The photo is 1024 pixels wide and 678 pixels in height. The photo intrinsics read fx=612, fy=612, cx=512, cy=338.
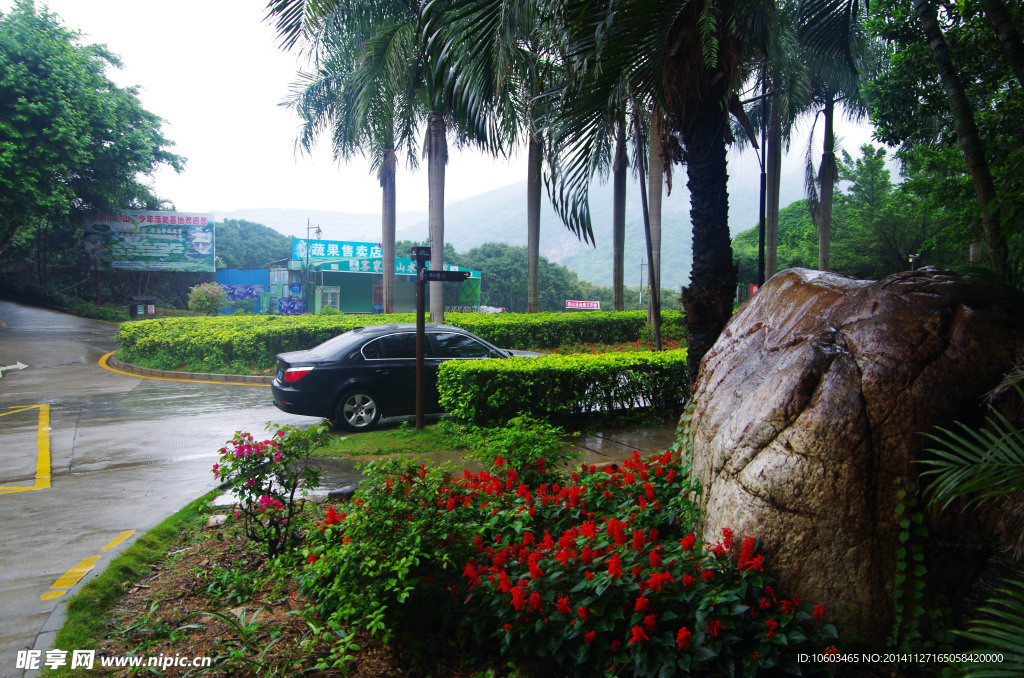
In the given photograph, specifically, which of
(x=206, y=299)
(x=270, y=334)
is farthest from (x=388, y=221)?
(x=206, y=299)

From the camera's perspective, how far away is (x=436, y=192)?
16734 mm

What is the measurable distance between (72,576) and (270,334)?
11.7m

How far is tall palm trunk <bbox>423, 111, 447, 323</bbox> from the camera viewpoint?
16.4 m

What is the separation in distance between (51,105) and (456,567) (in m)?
30.7

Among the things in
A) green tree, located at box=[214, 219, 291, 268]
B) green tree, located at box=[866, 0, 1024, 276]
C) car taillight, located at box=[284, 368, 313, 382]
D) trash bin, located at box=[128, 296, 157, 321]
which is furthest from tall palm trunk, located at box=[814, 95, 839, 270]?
green tree, located at box=[214, 219, 291, 268]

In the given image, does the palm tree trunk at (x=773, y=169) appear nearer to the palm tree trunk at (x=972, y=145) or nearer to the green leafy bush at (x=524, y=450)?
the palm tree trunk at (x=972, y=145)

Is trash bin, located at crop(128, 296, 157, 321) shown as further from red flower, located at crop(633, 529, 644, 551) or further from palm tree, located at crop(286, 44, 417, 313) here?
red flower, located at crop(633, 529, 644, 551)

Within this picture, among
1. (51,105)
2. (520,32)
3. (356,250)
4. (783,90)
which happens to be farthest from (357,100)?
(356,250)

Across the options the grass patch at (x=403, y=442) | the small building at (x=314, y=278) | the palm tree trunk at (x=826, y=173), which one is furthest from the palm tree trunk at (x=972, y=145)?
the small building at (x=314, y=278)

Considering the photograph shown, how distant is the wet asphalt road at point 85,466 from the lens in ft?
12.8

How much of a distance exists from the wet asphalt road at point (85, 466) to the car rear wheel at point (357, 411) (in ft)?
3.80

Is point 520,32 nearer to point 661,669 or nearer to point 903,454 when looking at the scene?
point 903,454

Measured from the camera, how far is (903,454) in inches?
115

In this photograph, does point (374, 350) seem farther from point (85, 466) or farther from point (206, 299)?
point (206, 299)
